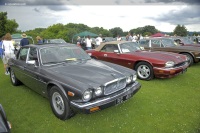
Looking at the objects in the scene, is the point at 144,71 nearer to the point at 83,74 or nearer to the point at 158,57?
the point at 158,57

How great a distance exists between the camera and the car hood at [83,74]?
318 centimetres

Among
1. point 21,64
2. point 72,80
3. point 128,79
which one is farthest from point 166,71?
point 21,64

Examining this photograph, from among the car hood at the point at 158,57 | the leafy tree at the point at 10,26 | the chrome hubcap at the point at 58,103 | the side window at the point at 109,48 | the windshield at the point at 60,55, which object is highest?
the leafy tree at the point at 10,26

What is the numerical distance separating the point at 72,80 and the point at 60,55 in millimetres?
1285

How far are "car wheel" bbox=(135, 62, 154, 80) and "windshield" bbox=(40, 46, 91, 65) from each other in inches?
92.2

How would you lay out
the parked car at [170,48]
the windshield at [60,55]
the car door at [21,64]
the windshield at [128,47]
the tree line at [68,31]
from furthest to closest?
1. the tree line at [68,31]
2. the parked car at [170,48]
3. the windshield at [128,47]
4. the car door at [21,64]
5. the windshield at [60,55]

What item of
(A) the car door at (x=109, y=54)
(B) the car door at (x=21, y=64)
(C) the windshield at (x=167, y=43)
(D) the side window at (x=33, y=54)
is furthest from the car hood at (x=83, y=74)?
(C) the windshield at (x=167, y=43)

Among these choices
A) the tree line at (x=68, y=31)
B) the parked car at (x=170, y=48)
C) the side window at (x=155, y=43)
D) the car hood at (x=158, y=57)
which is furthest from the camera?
the tree line at (x=68, y=31)

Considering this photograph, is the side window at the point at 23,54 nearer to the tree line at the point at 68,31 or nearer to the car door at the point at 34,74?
the car door at the point at 34,74

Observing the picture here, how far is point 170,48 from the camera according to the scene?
8.78m

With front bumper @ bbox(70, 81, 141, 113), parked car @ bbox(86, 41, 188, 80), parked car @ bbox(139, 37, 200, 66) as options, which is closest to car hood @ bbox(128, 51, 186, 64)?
parked car @ bbox(86, 41, 188, 80)

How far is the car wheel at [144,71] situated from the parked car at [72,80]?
2126 millimetres

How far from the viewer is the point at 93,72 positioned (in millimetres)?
3656

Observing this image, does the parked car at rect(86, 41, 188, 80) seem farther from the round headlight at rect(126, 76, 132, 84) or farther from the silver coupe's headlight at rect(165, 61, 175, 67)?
the round headlight at rect(126, 76, 132, 84)
